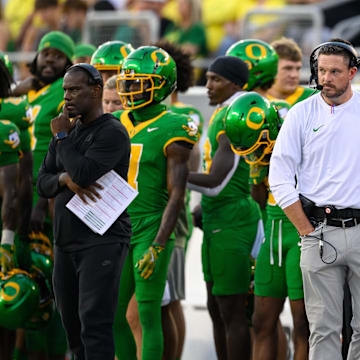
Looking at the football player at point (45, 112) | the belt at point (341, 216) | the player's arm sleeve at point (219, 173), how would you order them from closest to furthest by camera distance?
1. the belt at point (341, 216)
2. the player's arm sleeve at point (219, 173)
3. the football player at point (45, 112)

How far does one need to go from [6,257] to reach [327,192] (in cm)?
242

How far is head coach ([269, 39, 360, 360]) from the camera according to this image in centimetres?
481

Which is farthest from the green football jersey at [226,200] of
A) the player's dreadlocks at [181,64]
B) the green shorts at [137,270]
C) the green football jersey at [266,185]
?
the player's dreadlocks at [181,64]

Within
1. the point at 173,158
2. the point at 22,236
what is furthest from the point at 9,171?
the point at 173,158

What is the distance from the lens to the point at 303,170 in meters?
4.95

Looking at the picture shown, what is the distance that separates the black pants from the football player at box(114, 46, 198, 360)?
550mm

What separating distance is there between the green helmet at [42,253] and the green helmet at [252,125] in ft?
5.91

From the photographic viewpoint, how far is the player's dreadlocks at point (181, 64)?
707 centimetres

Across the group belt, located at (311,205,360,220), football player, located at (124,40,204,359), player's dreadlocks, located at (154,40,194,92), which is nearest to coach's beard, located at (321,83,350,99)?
belt, located at (311,205,360,220)

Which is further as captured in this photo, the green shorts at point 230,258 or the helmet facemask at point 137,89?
the green shorts at point 230,258

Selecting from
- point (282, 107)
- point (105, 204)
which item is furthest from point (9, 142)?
point (282, 107)

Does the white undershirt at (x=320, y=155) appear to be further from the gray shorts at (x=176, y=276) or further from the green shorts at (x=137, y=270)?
the gray shorts at (x=176, y=276)

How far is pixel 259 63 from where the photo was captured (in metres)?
6.60

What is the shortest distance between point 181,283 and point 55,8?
194 inches
